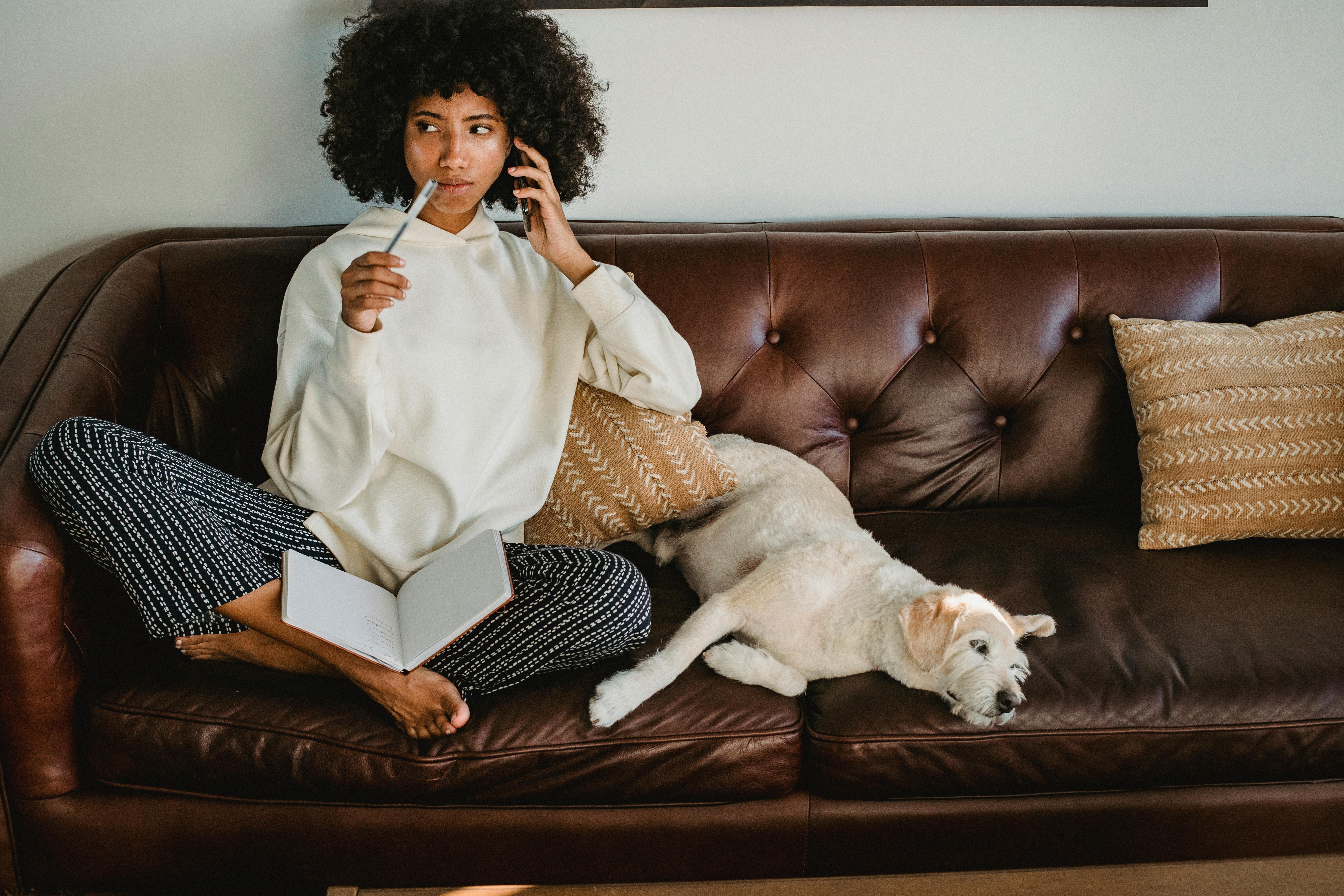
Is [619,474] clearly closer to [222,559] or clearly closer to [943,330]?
[222,559]

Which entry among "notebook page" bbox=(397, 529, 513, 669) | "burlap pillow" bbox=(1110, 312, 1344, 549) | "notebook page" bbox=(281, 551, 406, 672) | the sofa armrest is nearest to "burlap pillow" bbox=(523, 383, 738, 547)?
"notebook page" bbox=(397, 529, 513, 669)

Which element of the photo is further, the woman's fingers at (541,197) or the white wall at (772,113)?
the white wall at (772,113)

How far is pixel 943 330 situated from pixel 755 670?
979 millimetres

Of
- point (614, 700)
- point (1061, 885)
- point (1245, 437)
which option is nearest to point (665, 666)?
point (614, 700)

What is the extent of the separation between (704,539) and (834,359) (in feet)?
1.73

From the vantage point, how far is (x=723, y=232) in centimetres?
201

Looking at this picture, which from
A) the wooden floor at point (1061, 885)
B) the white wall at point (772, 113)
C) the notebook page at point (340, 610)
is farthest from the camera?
the white wall at point (772, 113)

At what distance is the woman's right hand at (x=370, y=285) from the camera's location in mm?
1300

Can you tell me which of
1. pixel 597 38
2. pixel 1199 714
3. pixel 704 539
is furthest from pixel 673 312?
pixel 1199 714

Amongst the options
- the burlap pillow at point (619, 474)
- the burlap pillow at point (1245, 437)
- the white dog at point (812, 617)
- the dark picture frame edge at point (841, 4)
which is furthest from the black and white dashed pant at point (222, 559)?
the dark picture frame edge at point (841, 4)

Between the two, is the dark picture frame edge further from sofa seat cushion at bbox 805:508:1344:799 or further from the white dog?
sofa seat cushion at bbox 805:508:1344:799

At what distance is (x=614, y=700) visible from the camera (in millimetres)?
1315

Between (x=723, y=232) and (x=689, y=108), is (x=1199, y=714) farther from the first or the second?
(x=689, y=108)

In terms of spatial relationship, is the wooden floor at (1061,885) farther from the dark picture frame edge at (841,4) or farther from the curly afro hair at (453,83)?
the dark picture frame edge at (841,4)
